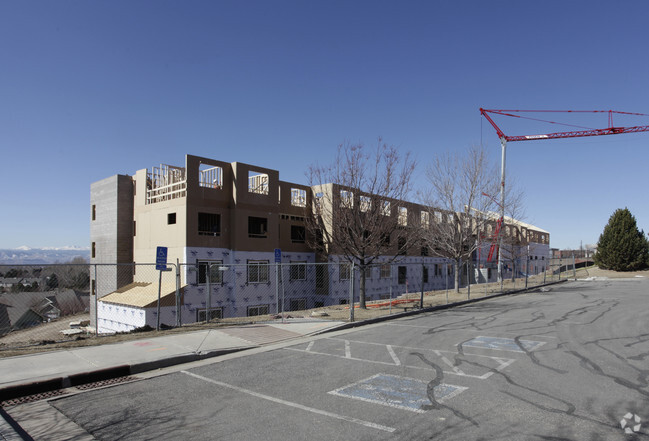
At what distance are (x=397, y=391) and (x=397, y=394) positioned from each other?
0.16m

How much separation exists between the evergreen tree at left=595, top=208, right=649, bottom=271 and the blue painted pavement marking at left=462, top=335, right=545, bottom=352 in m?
44.8

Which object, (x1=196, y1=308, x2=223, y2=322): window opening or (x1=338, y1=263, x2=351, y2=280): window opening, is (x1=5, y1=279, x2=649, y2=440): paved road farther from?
(x1=338, y1=263, x2=351, y2=280): window opening

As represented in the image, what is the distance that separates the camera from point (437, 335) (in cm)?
1141

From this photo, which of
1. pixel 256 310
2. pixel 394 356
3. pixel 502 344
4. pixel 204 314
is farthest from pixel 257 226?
pixel 394 356

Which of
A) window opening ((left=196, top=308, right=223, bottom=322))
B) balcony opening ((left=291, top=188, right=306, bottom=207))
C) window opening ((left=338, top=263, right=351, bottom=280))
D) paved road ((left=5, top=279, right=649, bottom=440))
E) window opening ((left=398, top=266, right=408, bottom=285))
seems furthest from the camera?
window opening ((left=398, top=266, right=408, bottom=285))

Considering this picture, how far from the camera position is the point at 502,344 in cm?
1008

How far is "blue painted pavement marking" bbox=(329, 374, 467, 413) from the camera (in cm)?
603

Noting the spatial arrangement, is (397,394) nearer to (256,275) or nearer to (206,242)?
(206,242)

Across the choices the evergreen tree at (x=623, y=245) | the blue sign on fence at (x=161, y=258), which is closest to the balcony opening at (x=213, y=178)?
the blue sign on fence at (x=161, y=258)

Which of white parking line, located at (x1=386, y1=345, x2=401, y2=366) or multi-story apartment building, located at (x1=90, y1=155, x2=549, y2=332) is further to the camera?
multi-story apartment building, located at (x1=90, y1=155, x2=549, y2=332)

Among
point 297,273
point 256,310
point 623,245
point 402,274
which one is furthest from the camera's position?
point 623,245

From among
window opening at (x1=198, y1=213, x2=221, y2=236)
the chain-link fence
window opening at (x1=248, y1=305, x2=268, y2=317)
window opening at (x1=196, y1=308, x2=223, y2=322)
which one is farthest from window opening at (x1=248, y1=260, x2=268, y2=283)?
window opening at (x1=198, y1=213, x2=221, y2=236)

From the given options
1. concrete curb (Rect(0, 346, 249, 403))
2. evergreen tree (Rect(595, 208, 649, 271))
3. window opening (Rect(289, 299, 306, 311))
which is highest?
evergreen tree (Rect(595, 208, 649, 271))

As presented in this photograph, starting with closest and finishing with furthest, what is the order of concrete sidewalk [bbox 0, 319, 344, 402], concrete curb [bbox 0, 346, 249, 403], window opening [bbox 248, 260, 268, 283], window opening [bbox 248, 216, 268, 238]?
concrete curb [bbox 0, 346, 249, 403], concrete sidewalk [bbox 0, 319, 344, 402], window opening [bbox 248, 260, 268, 283], window opening [bbox 248, 216, 268, 238]
